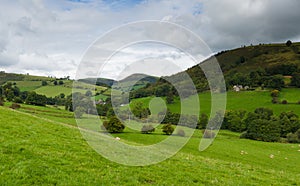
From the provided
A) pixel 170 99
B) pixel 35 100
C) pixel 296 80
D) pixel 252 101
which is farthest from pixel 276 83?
pixel 35 100

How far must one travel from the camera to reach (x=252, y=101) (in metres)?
141

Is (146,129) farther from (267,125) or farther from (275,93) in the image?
(275,93)

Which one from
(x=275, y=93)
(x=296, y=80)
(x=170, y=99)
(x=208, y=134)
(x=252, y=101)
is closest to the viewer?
(x=208, y=134)

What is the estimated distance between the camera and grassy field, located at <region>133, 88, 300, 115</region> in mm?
123669

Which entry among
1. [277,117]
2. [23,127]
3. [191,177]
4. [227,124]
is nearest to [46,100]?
[227,124]

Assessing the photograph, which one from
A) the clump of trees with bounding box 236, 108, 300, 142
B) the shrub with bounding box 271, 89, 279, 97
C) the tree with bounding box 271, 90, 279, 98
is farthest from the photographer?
the shrub with bounding box 271, 89, 279, 97

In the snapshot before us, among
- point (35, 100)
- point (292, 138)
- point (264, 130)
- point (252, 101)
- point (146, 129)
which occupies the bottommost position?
point (292, 138)

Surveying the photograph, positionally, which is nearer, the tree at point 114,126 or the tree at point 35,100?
the tree at point 114,126

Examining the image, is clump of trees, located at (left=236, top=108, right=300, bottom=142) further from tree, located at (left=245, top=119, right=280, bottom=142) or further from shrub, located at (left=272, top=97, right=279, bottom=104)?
shrub, located at (left=272, top=97, right=279, bottom=104)

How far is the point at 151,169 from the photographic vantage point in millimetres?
15797

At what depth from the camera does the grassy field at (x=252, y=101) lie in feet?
406

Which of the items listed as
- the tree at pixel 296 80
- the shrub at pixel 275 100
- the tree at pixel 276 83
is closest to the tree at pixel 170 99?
the shrub at pixel 275 100

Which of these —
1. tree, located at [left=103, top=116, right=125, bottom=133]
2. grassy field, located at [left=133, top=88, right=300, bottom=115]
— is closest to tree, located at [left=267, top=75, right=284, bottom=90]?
grassy field, located at [left=133, top=88, right=300, bottom=115]

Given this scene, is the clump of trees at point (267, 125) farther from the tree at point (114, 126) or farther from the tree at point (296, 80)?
the tree at point (114, 126)
